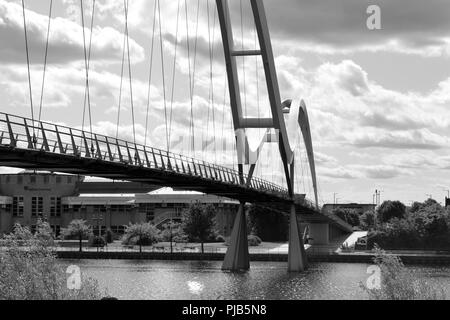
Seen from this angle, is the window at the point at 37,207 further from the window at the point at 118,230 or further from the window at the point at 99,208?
the window at the point at 118,230

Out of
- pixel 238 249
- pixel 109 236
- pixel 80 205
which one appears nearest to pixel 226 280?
pixel 238 249

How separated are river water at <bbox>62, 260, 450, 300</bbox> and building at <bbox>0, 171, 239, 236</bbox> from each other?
47.3 m

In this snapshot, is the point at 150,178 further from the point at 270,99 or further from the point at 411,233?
the point at 411,233

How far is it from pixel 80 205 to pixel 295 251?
72.8 meters

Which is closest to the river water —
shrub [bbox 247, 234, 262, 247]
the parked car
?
the parked car

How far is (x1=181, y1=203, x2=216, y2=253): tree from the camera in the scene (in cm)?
14512

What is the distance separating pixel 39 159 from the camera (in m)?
52.8

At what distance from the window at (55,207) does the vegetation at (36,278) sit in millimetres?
117707

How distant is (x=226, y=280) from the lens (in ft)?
289

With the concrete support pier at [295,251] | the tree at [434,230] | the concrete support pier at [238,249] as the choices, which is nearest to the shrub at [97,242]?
the tree at [434,230]

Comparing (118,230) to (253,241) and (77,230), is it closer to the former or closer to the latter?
(77,230)
